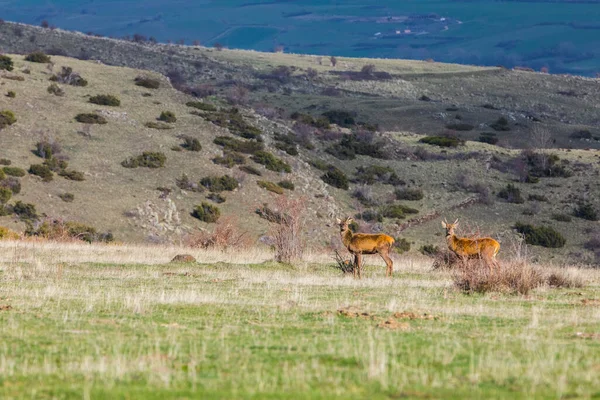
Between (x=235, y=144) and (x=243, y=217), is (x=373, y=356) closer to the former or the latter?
(x=243, y=217)

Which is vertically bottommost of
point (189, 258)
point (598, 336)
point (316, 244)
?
point (316, 244)

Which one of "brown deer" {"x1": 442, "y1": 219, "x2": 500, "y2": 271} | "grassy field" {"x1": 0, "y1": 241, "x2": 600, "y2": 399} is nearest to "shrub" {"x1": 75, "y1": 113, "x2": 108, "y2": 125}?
"grassy field" {"x1": 0, "y1": 241, "x2": 600, "y2": 399}

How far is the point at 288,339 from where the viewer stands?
12039mm

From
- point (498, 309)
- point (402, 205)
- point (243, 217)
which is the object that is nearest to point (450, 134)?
point (402, 205)

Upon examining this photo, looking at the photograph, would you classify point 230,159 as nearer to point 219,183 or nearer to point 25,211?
point 219,183

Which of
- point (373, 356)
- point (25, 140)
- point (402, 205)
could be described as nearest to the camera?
point (373, 356)

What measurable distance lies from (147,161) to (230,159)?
17.8ft

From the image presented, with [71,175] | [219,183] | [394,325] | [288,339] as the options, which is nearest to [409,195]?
[219,183]

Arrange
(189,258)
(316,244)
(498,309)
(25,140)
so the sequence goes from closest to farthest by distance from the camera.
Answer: (498,309) < (189,258) < (316,244) < (25,140)

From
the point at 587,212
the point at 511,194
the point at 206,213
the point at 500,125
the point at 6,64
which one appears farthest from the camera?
the point at 500,125

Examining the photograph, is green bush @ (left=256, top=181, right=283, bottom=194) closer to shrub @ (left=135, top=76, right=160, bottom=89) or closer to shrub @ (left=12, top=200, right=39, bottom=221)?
shrub @ (left=12, top=200, right=39, bottom=221)

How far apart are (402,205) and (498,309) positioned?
4159 centimetres

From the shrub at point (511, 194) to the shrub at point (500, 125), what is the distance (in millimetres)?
31353

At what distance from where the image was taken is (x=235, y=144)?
60.8m
